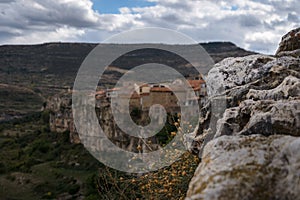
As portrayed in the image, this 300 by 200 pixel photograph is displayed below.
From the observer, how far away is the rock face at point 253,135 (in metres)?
2.34

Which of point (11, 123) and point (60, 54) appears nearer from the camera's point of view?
point (11, 123)

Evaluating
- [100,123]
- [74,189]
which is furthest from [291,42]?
[100,123]

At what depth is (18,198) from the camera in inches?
1410

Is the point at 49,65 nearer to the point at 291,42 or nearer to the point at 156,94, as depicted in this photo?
the point at 156,94

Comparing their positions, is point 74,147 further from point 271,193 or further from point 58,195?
point 271,193

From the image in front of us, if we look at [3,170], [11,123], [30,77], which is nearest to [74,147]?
[3,170]

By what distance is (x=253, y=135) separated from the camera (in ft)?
9.21

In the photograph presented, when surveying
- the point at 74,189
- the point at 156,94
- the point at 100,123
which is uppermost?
the point at 156,94

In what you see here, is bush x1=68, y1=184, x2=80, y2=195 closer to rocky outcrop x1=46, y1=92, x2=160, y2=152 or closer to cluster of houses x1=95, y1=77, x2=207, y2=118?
rocky outcrop x1=46, y1=92, x2=160, y2=152

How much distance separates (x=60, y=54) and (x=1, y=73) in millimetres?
16851

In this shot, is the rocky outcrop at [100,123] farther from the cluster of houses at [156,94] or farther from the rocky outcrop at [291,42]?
the rocky outcrop at [291,42]

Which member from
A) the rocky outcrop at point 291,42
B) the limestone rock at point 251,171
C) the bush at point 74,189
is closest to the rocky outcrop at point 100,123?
the bush at point 74,189

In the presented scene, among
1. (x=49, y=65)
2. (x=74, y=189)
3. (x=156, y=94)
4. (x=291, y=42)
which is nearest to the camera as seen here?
(x=291, y=42)

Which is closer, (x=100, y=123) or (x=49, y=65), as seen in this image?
(x=100, y=123)
